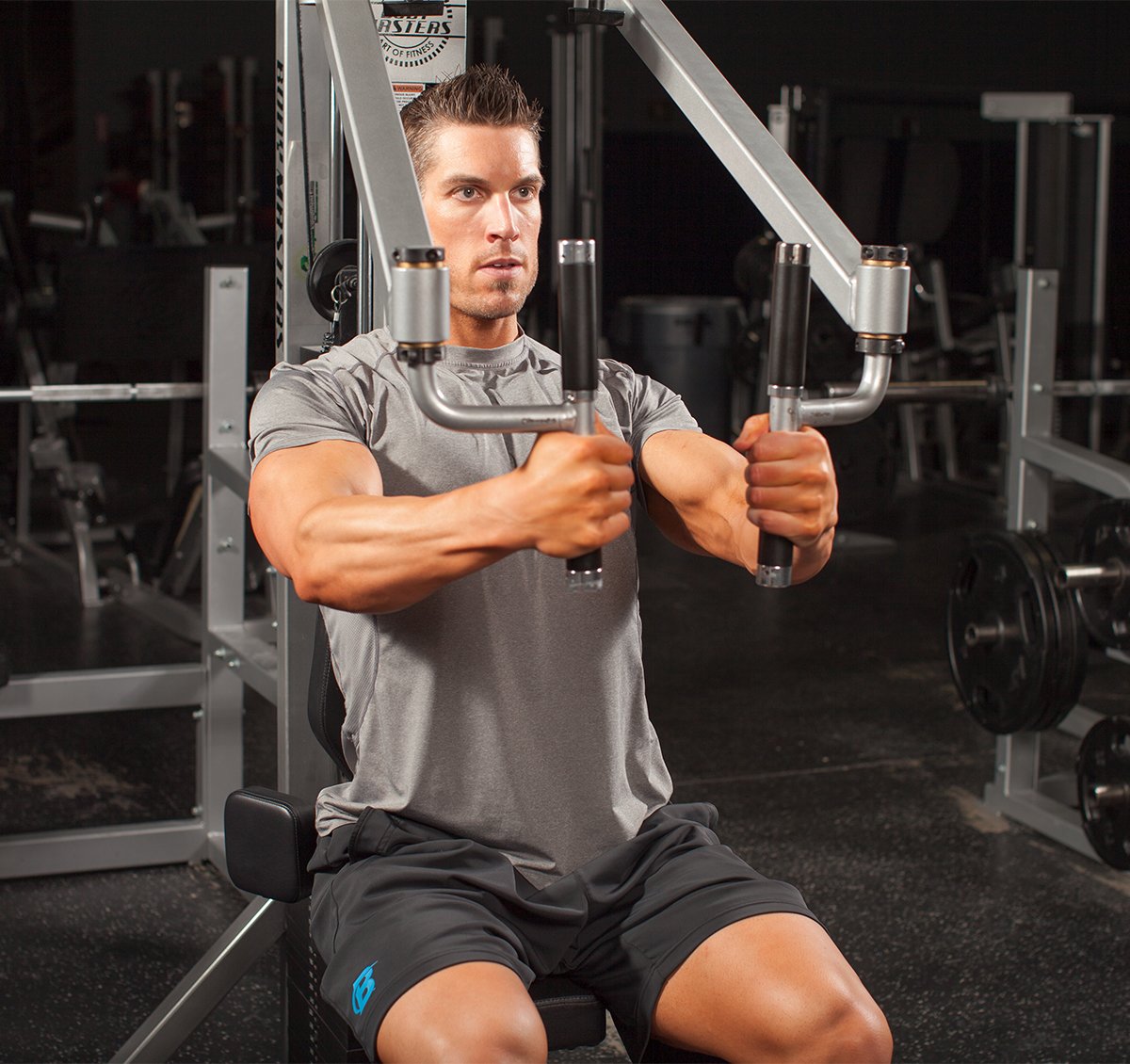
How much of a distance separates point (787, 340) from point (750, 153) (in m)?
0.24

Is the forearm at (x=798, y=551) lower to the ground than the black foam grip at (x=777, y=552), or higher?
lower

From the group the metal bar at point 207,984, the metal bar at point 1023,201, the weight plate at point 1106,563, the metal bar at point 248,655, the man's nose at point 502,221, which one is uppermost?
the metal bar at point 1023,201

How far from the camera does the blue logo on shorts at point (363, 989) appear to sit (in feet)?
4.06

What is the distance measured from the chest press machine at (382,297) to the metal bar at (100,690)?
728 mm

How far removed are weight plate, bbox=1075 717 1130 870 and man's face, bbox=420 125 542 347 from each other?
1.57 m

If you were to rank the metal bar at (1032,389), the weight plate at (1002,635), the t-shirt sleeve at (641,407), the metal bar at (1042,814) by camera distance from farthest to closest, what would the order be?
the metal bar at (1032,389) < the metal bar at (1042,814) < the weight plate at (1002,635) < the t-shirt sleeve at (641,407)

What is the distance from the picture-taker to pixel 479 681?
4.49 feet

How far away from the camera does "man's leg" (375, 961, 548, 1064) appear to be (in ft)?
3.78

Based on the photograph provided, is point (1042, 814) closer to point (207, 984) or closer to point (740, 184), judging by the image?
point (207, 984)

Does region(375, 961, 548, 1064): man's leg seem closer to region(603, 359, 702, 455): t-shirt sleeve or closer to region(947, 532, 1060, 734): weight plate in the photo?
region(603, 359, 702, 455): t-shirt sleeve

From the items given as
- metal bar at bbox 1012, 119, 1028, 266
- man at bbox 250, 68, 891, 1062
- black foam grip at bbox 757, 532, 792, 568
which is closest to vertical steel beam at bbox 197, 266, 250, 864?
man at bbox 250, 68, 891, 1062

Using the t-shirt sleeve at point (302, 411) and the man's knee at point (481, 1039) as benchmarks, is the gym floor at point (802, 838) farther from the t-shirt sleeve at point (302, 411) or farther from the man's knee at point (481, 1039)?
the t-shirt sleeve at point (302, 411)

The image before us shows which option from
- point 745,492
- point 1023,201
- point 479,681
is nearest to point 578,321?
point 745,492

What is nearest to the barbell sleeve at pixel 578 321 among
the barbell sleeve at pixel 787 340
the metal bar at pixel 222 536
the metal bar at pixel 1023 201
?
the barbell sleeve at pixel 787 340
